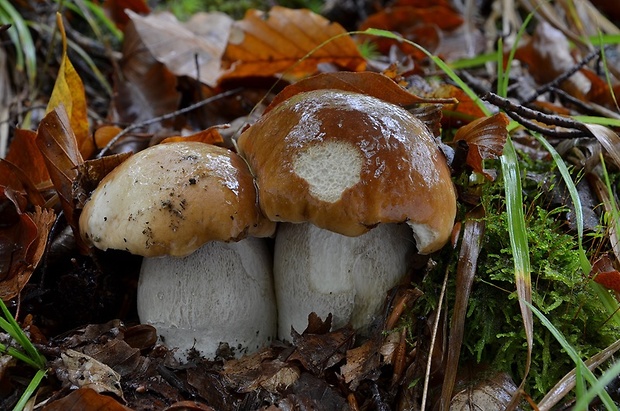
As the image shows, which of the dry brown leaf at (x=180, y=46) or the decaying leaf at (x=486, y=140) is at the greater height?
the decaying leaf at (x=486, y=140)

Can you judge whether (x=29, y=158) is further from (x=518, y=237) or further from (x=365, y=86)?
(x=518, y=237)

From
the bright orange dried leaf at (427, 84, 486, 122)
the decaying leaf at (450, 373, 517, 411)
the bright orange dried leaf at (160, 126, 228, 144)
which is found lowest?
the decaying leaf at (450, 373, 517, 411)

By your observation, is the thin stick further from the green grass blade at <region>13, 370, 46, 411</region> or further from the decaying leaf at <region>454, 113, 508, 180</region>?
the green grass blade at <region>13, 370, 46, 411</region>

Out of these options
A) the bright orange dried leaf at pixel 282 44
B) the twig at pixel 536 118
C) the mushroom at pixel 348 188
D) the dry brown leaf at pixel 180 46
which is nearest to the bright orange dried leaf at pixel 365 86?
the twig at pixel 536 118

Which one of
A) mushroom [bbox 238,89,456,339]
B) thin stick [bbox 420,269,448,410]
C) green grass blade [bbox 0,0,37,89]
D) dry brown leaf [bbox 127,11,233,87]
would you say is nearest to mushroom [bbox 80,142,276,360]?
mushroom [bbox 238,89,456,339]

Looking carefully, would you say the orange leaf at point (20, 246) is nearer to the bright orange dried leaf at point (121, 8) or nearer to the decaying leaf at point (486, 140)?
the decaying leaf at point (486, 140)

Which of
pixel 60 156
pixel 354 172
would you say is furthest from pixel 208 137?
pixel 354 172
